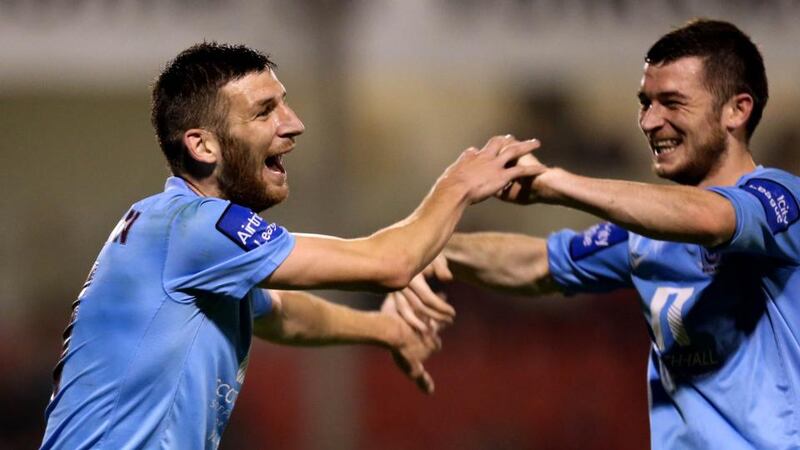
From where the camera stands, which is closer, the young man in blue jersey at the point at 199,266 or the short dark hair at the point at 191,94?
the young man in blue jersey at the point at 199,266

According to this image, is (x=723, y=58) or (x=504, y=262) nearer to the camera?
(x=723, y=58)

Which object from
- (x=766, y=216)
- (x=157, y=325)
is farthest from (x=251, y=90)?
(x=766, y=216)

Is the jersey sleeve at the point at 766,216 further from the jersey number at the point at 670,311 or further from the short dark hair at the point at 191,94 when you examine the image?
the short dark hair at the point at 191,94

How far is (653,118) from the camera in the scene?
421cm

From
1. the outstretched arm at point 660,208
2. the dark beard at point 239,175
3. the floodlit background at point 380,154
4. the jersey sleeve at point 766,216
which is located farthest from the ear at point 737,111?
the floodlit background at point 380,154

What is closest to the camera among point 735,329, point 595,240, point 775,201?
point 775,201

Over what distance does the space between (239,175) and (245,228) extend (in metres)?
0.32

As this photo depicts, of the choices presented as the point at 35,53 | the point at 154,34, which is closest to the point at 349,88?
the point at 154,34

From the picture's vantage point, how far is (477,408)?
7438 millimetres

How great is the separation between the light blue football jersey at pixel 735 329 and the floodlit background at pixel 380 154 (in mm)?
2867

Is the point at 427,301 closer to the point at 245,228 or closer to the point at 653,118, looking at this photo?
the point at 653,118

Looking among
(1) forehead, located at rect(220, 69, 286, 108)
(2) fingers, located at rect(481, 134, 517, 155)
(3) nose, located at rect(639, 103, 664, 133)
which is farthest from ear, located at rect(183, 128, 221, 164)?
(3) nose, located at rect(639, 103, 664, 133)

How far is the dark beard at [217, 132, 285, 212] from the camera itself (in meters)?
3.70

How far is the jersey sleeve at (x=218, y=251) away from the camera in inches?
135
